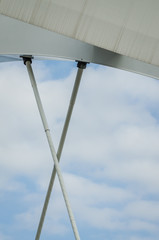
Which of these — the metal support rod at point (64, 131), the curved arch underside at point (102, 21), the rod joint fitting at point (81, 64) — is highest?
the rod joint fitting at point (81, 64)

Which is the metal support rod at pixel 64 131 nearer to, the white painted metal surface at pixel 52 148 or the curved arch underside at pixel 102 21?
the white painted metal surface at pixel 52 148

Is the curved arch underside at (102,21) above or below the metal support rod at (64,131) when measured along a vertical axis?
below

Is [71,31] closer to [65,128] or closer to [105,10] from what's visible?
[105,10]

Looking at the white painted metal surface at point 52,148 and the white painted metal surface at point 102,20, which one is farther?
the white painted metal surface at point 52,148

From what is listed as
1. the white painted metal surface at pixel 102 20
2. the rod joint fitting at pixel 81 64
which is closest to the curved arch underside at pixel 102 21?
the white painted metal surface at pixel 102 20

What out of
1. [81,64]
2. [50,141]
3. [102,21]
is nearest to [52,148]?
[50,141]

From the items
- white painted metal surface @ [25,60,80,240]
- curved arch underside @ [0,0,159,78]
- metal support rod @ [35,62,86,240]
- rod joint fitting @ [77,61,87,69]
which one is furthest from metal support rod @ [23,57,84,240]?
curved arch underside @ [0,0,159,78]

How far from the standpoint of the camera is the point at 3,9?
20.2ft

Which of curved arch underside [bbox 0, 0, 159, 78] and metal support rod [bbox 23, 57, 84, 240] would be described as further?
metal support rod [bbox 23, 57, 84, 240]

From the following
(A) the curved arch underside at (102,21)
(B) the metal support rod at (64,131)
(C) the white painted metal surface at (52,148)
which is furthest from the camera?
(B) the metal support rod at (64,131)

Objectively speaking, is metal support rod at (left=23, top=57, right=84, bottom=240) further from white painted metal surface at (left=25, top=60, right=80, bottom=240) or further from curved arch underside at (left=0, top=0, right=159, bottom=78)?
curved arch underside at (left=0, top=0, right=159, bottom=78)

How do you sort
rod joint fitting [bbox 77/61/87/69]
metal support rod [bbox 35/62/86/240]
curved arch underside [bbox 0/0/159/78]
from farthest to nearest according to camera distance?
metal support rod [bbox 35/62/86/240] < rod joint fitting [bbox 77/61/87/69] < curved arch underside [bbox 0/0/159/78]

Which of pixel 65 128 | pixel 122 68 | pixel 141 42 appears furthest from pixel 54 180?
pixel 141 42

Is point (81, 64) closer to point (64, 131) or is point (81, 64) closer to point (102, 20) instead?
point (64, 131)
